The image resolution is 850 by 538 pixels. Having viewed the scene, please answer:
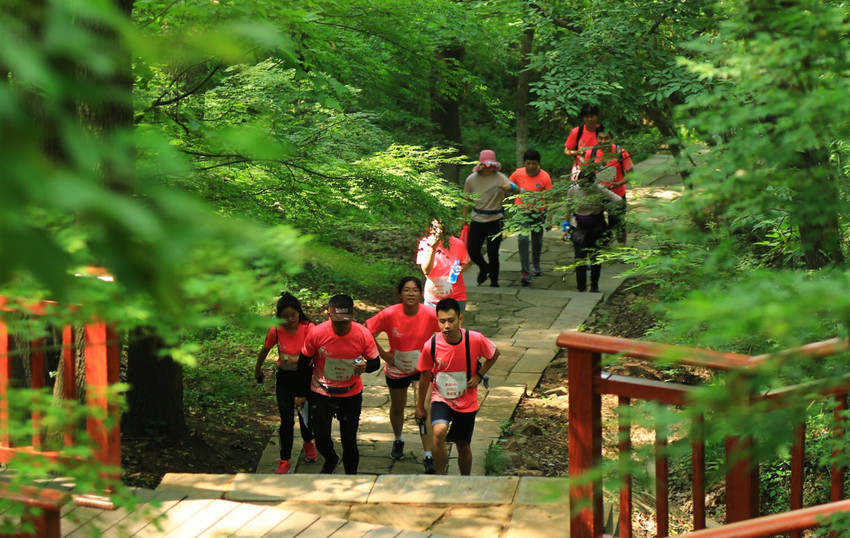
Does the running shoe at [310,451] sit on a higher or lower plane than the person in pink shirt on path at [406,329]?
lower

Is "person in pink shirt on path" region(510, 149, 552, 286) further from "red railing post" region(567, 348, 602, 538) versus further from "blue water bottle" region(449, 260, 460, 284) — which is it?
"red railing post" region(567, 348, 602, 538)

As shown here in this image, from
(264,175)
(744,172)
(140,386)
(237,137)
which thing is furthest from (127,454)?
(237,137)

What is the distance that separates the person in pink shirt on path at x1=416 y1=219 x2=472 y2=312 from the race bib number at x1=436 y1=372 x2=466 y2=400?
6.97 feet

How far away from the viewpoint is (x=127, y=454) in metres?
6.94

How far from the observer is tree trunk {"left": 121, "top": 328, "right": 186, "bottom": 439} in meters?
7.29

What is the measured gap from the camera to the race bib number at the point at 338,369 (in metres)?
6.88

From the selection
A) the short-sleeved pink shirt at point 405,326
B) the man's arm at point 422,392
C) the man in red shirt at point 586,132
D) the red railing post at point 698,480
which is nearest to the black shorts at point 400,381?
the short-sleeved pink shirt at point 405,326

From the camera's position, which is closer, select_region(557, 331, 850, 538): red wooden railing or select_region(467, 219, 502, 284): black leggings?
select_region(557, 331, 850, 538): red wooden railing

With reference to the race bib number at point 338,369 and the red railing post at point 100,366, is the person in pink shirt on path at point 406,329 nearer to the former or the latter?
the race bib number at point 338,369

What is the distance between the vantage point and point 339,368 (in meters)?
6.88

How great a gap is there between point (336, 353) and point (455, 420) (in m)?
0.99

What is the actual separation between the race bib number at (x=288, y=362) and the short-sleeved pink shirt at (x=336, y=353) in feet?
1.08

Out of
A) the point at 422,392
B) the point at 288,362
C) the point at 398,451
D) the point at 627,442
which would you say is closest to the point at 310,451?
the point at 398,451

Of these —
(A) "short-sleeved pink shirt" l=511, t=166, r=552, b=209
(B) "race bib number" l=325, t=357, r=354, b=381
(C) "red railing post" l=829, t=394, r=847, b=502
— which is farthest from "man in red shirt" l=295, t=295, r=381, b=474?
(A) "short-sleeved pink shirt" l=511, t=166, r=552, b=209
